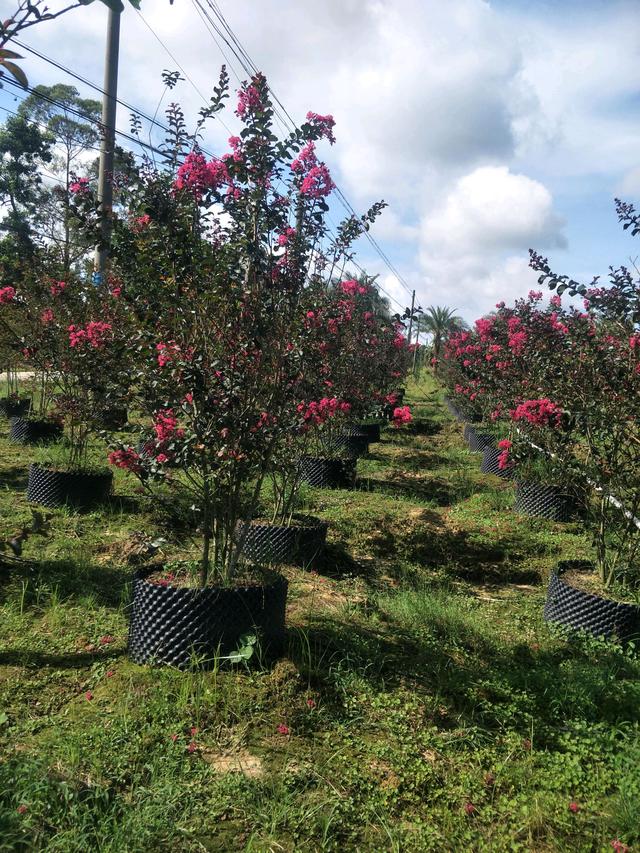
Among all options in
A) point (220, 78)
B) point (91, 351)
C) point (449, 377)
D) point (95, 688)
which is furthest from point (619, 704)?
point (449, 377)

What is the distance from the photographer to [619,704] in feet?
8.84

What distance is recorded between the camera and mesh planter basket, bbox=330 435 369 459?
26.5 ft

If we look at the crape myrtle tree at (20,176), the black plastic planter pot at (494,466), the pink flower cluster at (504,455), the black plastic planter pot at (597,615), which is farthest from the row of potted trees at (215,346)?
the crape myrtle tree at (20,176)

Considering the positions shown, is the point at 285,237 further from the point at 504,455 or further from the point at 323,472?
the point at 323,472

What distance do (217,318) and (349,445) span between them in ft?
18.3

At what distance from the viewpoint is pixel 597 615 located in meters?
3.49

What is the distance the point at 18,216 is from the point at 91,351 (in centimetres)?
2985

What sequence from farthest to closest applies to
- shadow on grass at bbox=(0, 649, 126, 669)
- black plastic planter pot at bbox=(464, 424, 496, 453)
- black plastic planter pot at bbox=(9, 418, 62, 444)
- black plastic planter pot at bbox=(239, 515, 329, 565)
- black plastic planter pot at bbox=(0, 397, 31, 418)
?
1. black plastic planter pot at bbox=(464, 424, 496, 453)
2. black plastic planter pot at bbox=(0, 397, 31, 418)
3. black plastic planter pot at bbox=(9, 418, 62, 444)
4. black plastic planter pot at bbox=(239, 515, 329, 565)
5. shadow on grass at bbox=(0, 649, 126, 669)

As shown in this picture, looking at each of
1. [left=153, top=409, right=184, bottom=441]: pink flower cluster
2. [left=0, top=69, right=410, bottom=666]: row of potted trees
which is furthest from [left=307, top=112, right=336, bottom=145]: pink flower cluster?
[left=153, top=409, right=184, bottom=441]: pink flower cluster

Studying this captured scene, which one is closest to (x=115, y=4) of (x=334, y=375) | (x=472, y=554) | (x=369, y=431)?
(x=472, y=554)

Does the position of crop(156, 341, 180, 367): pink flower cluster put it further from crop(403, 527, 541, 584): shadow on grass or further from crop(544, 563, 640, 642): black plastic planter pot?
crop(403, 527, 541, 584): shadow on grass

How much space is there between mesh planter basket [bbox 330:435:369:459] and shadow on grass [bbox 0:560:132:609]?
14.3 ft

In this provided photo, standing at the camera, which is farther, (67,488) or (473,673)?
(67,488)

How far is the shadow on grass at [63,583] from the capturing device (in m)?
3.38
